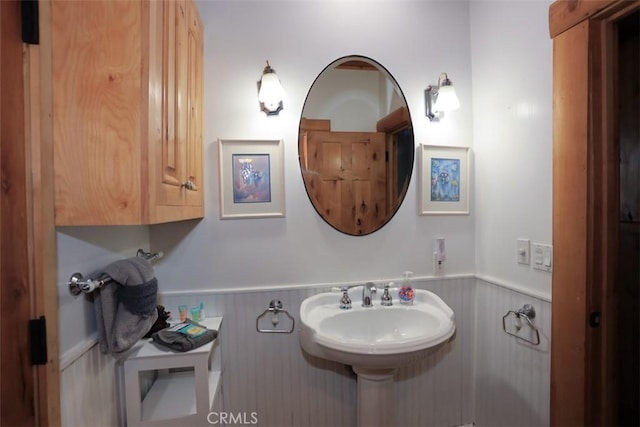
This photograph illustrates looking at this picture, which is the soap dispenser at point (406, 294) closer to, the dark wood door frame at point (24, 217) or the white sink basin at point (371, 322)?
the white sink basin at point (371, 322)

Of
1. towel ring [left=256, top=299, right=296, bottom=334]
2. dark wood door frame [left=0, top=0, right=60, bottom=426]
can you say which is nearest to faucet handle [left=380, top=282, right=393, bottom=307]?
towel ring [left=256, top=299, right=296, bottom=334]

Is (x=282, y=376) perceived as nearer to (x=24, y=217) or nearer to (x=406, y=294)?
(x=406, y=294)

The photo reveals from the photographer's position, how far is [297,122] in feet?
4.61

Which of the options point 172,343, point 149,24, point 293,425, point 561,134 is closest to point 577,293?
point 561,134

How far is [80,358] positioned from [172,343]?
273 mm

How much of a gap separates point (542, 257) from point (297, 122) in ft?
4.26

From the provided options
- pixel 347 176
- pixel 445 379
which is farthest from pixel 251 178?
pixel 445 379

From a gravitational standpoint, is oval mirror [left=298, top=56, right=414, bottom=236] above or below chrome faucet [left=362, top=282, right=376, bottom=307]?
above

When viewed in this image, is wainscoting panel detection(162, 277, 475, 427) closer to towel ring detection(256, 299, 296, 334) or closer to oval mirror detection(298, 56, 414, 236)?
towel ring detection(256, 299, 296, 334)

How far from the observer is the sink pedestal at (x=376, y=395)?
1.20 metres

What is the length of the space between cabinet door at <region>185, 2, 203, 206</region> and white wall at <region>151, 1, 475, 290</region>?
87 millimetres

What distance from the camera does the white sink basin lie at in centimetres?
106

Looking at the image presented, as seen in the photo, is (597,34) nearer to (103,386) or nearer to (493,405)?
(493,405)

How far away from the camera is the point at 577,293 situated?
39.3 inches
